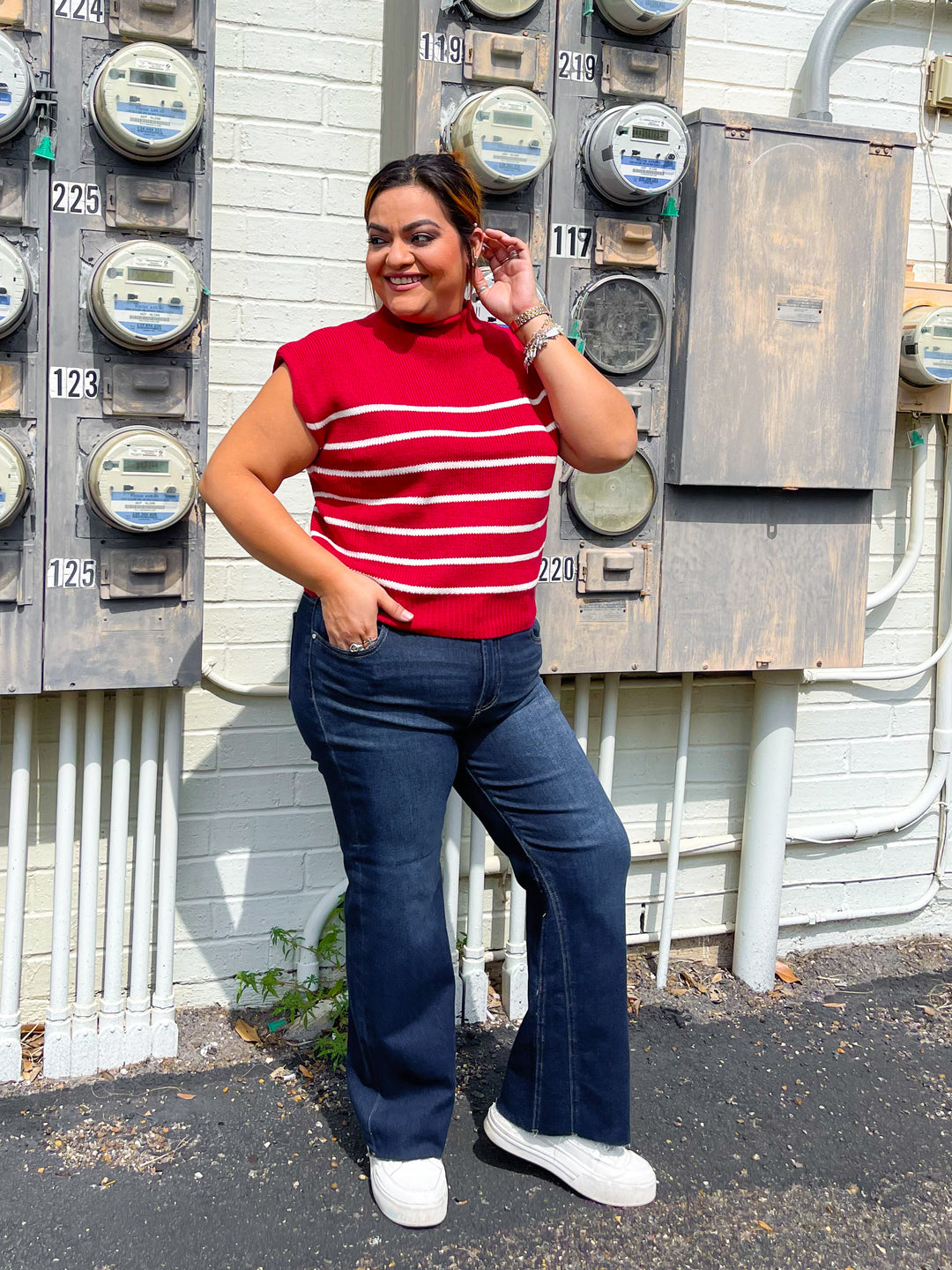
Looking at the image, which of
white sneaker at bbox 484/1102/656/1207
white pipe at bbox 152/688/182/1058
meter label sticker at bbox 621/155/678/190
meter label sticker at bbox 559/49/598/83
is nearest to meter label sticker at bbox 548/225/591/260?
meter label sticker at bbox 621/155/678/190

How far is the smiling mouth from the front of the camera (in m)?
2.13

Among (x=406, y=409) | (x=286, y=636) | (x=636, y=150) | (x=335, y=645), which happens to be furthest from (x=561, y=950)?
(x=636, y=150)

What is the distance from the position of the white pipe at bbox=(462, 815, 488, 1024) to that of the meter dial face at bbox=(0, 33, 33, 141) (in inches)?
74.1

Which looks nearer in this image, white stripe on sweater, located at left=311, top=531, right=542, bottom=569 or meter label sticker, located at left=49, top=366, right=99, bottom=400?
white stripe on sweater, located at left=311, top=531, right=542, bottom=569

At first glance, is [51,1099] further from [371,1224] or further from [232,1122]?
[371,1224]

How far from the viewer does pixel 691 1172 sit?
8.28ft

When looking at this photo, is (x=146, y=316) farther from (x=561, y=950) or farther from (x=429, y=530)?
(x=561, y=950)

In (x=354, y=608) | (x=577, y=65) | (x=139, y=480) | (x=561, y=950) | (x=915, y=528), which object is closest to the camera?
(x=354, y=608)

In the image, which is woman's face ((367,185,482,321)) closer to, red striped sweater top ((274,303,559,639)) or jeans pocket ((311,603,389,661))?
red striped sweater top ((274,303,559,639))

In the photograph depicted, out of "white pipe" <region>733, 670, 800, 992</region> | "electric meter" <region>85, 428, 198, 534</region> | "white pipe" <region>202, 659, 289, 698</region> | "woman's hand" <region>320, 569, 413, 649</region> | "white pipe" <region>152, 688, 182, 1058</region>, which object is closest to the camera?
"woman's hand" <region>320, 569, 413, 649</region>

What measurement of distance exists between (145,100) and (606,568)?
4.69 ft

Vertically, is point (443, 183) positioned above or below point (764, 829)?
above

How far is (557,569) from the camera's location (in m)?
2.94

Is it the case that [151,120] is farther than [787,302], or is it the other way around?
[787,302]
